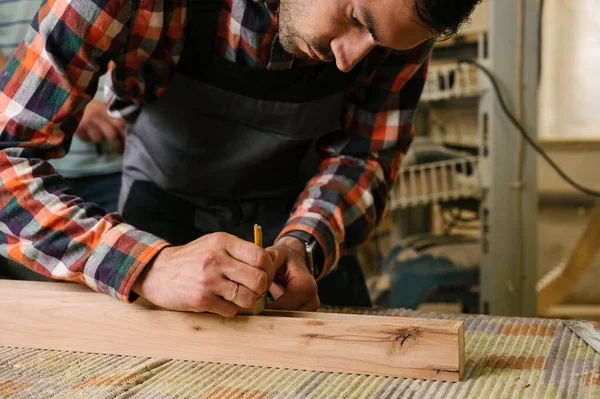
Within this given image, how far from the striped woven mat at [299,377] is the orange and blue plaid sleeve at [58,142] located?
114mm

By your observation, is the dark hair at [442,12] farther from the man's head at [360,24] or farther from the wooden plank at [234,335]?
the wooden plank at [234,335]

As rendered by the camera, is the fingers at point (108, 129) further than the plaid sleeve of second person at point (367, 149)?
Yes

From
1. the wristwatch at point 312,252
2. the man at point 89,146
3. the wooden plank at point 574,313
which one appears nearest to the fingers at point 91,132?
the man at point 89,146

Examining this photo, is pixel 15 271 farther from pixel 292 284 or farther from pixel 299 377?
pixel 299 377

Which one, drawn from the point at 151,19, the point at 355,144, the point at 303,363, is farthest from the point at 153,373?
the point at 355,144

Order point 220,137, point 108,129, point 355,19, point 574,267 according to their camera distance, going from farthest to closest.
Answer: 1. point 574,267
2. point 108,129
3. point 220,137
4. point 355,19

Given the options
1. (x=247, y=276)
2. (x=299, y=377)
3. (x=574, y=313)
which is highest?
(x=247, y=276)

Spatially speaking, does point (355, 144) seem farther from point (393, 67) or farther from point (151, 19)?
point (151, 19)

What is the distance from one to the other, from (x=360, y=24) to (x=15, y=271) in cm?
75

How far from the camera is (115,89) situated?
1173 mm

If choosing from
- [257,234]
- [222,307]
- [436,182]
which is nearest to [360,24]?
[257,234]

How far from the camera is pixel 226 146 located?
1217mm

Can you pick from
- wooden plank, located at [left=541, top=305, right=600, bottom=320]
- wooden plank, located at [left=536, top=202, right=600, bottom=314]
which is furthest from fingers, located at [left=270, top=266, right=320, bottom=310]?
wooden plank, located at [left=541, top=305, right=600, bottom=320]

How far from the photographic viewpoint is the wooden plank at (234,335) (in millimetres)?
783
